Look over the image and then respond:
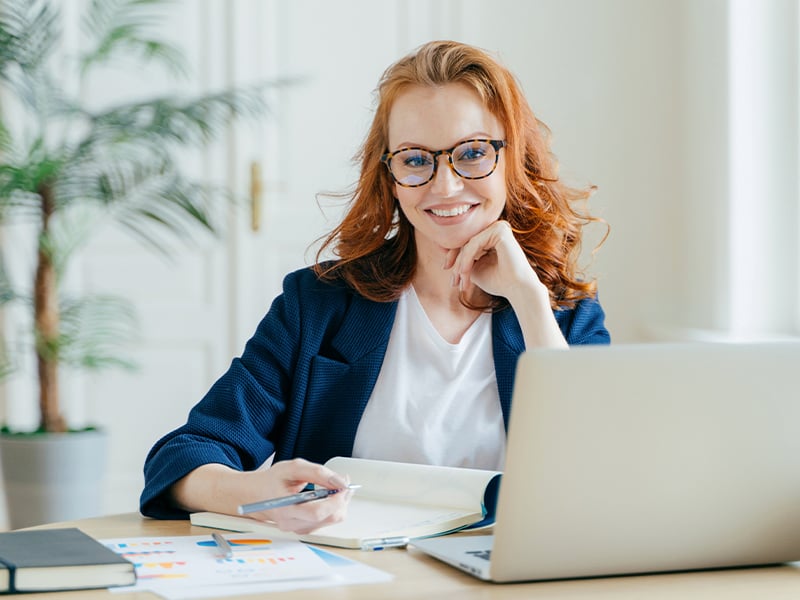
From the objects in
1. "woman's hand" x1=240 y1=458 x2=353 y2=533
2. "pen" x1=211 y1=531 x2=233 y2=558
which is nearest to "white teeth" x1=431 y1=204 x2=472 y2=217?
"woman's hand" x1=240 y1=458 x2=353 y2=533

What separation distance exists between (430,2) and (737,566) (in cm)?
327

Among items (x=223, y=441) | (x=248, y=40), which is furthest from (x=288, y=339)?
(x=248, y=40)

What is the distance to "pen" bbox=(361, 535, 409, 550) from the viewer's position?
1.15 m

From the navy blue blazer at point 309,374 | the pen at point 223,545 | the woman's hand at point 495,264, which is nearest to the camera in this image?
the pen at point 223,545

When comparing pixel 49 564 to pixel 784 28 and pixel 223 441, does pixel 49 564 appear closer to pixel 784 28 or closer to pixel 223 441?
pixel 223 441

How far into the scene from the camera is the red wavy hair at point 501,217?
1720 millimetres

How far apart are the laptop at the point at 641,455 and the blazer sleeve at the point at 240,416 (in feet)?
1.75

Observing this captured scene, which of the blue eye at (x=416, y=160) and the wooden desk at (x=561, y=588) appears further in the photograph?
the blue eye at (x=416, y=160)

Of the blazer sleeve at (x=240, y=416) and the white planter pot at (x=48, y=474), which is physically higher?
the blazer sleeve at (x=240, y=416)

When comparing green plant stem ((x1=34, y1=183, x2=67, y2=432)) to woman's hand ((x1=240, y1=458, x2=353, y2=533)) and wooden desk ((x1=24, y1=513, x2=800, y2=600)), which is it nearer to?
woman's hand ((x1=240, y1=458, x2=353, y2=533))

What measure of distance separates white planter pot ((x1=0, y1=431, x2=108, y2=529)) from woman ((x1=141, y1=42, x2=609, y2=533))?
65.8 inches

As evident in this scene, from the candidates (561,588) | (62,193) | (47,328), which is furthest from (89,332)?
(561,588)

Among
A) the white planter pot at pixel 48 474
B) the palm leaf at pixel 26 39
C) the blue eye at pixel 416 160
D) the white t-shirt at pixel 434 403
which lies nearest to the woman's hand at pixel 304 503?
the white t-shirt at pixel 434 403

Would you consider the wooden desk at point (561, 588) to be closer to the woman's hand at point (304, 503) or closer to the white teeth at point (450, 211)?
the woman's hand at point (304, 503)
